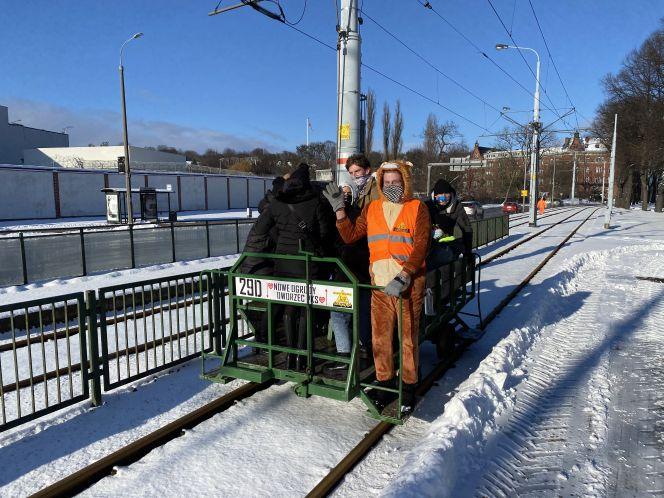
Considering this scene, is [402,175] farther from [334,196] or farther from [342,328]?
[342,328]

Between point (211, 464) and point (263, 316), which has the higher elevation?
point (263, 316)

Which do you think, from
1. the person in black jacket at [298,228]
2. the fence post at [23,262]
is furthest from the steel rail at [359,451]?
the fence post at [23,262]

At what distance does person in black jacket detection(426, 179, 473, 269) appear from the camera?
5.58 m

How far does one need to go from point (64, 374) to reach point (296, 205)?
3.14 meters

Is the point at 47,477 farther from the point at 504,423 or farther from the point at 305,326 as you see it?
the point at 504,423

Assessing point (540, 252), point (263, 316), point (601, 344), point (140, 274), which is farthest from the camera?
point (540, 252)

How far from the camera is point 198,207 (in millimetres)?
51375

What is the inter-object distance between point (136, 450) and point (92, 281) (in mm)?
7936

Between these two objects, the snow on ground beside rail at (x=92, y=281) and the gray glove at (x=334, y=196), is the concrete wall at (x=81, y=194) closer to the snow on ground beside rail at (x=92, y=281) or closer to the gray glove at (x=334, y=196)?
the snow on ground beside rail at (x=92, y=281)

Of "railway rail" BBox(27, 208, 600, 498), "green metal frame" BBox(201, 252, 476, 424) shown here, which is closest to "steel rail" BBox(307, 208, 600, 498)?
"railway rail" BBox(27, 208, 600, 498)

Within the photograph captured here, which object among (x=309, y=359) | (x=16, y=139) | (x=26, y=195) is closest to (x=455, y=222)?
(x=309, y=359)

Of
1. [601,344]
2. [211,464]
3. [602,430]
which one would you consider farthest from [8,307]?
[601,344]

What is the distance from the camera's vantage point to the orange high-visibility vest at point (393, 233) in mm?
4055

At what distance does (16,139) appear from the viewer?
66062mm
